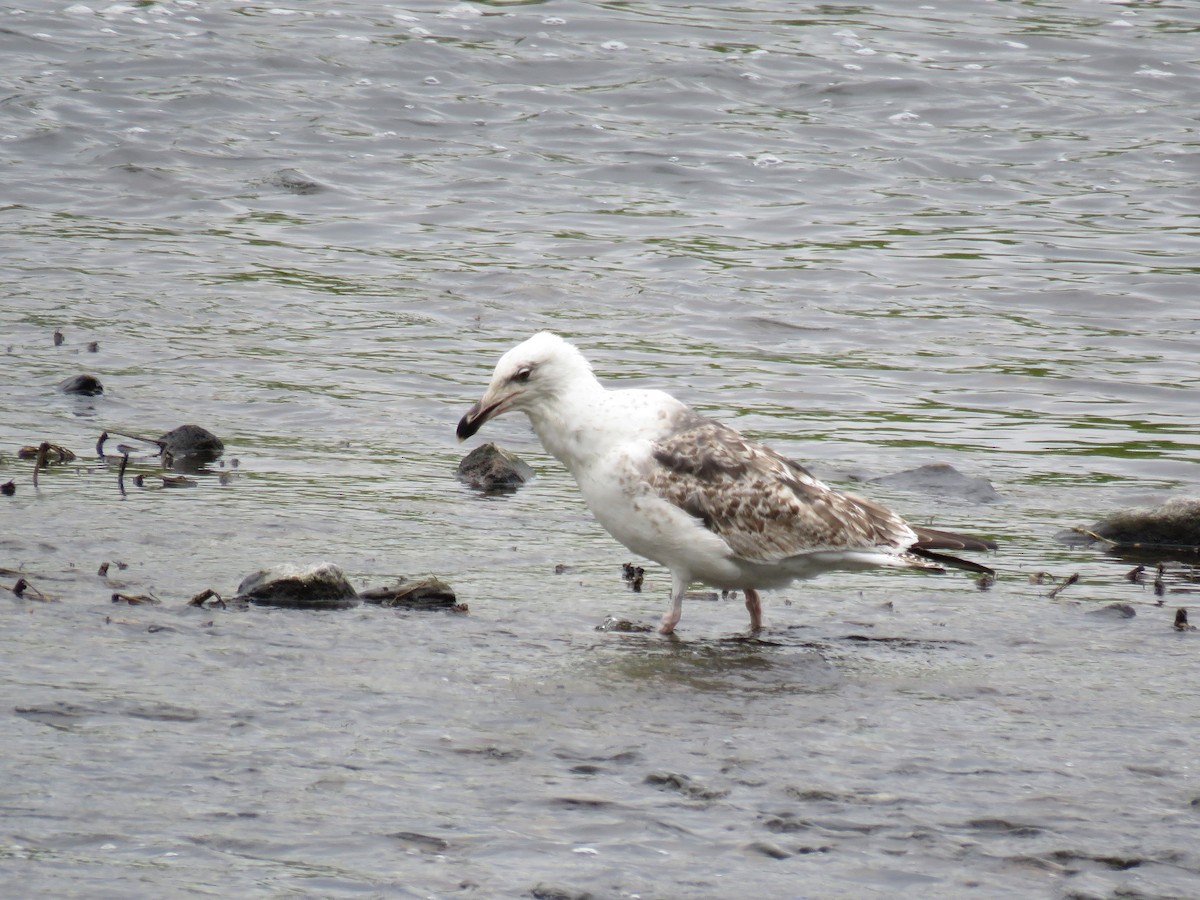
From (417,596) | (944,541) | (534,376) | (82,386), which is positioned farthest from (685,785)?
(82,386)

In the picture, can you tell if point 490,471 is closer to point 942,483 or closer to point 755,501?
point 755,501

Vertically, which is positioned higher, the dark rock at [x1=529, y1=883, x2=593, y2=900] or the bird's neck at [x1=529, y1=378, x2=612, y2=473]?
the bird's neck at [x1=529, y1=378, x2=612, y2=473]

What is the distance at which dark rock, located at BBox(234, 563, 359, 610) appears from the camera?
7004mm

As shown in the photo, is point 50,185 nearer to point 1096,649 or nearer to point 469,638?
point 469,638

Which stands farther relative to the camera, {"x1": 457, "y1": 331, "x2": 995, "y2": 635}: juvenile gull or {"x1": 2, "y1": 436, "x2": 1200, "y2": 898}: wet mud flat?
{"x1": 457, "y1": 331, "x2": 995, "y2": 635}: juvenile gull

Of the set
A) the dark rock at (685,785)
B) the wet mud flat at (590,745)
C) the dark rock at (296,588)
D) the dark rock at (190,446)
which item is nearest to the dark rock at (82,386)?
the dark rock at (190,446)

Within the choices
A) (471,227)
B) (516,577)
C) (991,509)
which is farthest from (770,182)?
(516,577)

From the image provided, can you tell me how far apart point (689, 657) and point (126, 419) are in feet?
15.8

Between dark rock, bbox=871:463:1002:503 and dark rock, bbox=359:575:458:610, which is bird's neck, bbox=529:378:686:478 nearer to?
dark rock, bbox=359:575:458:610

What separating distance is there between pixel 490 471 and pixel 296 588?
2688 mm

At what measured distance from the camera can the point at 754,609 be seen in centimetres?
752

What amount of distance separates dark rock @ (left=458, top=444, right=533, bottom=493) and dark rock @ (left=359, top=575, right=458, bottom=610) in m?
2.31

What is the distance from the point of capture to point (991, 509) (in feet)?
31.6

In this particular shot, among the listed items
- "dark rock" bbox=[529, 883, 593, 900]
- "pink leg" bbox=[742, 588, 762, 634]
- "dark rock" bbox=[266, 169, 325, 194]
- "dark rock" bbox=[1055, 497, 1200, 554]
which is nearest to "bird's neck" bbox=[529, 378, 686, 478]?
"pink leg" bbox=[742, 588, 762, 634]
